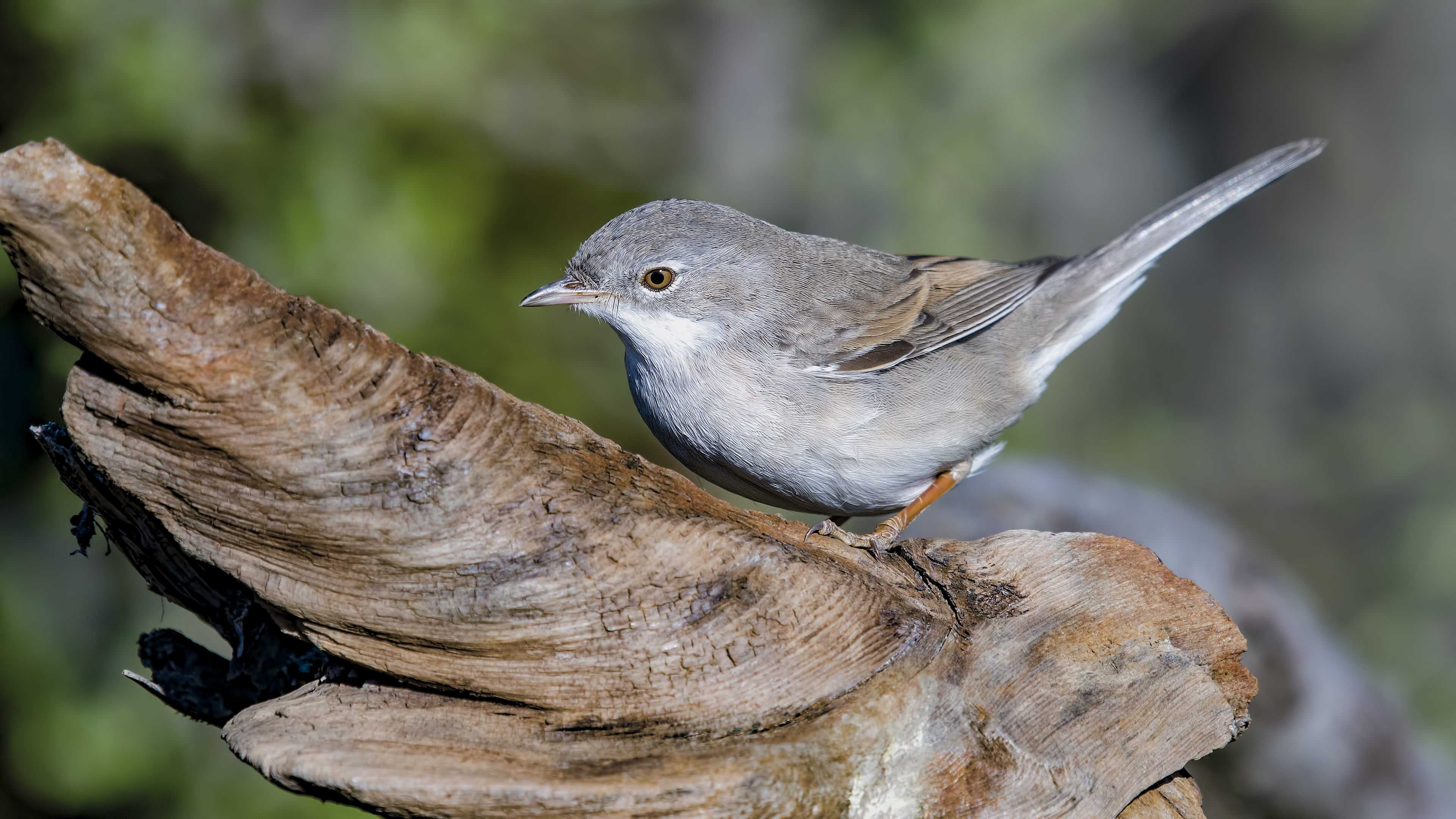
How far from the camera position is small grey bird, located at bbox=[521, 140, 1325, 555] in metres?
3.52

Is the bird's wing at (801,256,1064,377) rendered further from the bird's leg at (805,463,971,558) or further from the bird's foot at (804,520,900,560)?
the bird's foot at (804,520,900,560)

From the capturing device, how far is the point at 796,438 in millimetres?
3467

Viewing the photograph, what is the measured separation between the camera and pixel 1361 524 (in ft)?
28.9

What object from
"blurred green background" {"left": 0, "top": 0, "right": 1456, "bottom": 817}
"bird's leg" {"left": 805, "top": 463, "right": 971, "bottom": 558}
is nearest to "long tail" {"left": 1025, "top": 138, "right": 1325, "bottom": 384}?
"bird's leg" {"left": 805, "top": 463, "right": 971, "bottom": 558}

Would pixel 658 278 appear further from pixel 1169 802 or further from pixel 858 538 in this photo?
pixel 1169 802

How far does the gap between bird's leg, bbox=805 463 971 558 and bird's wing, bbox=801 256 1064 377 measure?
500 millimetres

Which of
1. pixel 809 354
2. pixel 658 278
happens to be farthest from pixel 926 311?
pixel 658 278

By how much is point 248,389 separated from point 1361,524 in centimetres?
929

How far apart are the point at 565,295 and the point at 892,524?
1.45 m

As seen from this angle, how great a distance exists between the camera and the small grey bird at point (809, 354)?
3.52m

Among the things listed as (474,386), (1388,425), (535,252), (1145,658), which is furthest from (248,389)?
(1388,425)

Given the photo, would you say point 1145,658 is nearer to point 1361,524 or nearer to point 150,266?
point 150,266

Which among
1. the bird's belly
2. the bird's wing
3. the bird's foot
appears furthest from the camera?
the bird's wing

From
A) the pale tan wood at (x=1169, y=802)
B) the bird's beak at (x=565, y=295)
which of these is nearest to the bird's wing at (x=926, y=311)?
the bird's beak at (x=565, y=295)
